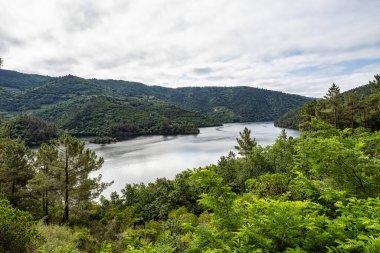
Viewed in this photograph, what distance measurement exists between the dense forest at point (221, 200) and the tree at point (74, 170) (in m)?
0.10

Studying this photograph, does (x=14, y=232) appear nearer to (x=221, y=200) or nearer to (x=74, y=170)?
(x=221, y=200)

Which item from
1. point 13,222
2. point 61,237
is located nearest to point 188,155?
point 61,237

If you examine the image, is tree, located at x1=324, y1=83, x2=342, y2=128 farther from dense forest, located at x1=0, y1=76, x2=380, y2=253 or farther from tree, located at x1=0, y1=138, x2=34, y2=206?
tree, located at x1=0, y1=138, x2=34, y2=206

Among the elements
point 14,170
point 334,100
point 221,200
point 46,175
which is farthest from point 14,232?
point 334,100

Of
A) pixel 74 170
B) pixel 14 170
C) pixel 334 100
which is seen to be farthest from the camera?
pixel 334 100

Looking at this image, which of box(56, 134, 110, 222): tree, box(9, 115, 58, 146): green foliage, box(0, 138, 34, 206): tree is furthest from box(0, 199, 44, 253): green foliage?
box(9, 115, 58, 146): green foliage

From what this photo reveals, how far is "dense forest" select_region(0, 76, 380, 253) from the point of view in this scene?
16.2ft

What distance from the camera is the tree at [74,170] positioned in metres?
25.4

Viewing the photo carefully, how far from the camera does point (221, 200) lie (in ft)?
20.7

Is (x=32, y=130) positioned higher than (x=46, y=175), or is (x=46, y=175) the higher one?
(x=32, y=130)

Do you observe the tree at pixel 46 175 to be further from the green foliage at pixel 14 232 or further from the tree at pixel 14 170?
the green foliage at pixel 14 232

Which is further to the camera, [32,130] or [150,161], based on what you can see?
[32,130]

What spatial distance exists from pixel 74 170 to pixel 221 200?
23.2 m

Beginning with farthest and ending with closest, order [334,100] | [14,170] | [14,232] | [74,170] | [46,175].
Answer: [334,100] < [74,170] < [46,175] < [14,170] < [14,232]
